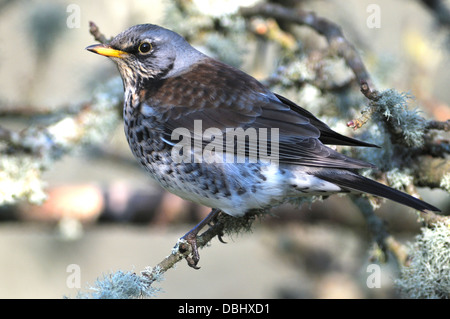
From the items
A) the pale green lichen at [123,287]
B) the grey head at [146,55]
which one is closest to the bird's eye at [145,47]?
the grey head at [146,55]

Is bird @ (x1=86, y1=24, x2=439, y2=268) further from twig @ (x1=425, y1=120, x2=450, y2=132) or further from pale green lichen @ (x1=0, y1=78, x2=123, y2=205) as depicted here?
pale green lichen @ (x1=0, y1=78, x2=123, y2=205)

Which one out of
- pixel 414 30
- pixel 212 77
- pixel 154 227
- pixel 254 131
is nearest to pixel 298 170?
pixel 254 131

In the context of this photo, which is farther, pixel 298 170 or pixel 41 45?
pixel 41 45

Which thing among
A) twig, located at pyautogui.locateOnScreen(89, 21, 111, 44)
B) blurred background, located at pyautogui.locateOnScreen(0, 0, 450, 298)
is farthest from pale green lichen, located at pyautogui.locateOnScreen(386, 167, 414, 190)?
twig, located at pyautogui.locateOnScreen(89, 21, 111, 44)

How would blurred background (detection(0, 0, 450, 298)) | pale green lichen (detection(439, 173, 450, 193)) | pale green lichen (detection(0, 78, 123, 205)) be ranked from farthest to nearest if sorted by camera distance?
blurred background (detection(0, 0, 450, 298))
pale green lichen (detection(0, 78, 123, 205))
pale green lichen (detection(439, 173, 450, 193))
